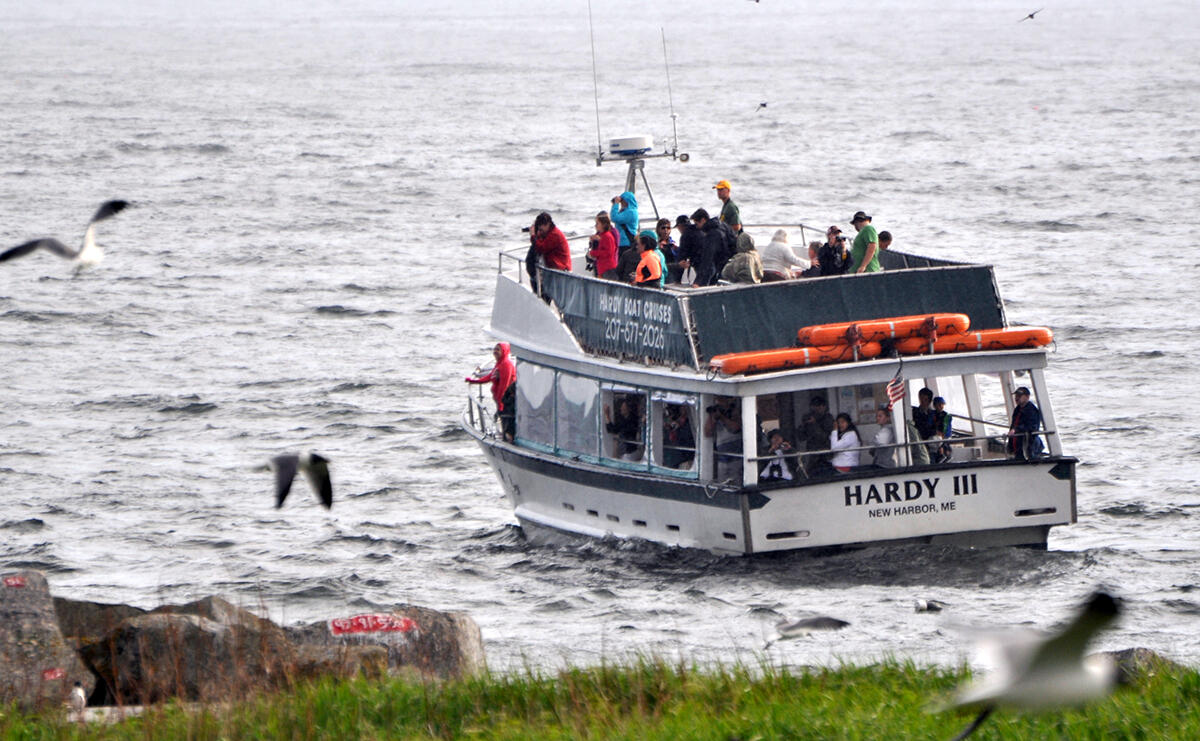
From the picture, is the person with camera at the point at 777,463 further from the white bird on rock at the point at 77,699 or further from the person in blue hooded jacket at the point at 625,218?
the white bird on rock at the point at 77,699

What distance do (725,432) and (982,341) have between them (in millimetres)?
3167

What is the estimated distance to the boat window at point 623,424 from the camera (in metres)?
21.8

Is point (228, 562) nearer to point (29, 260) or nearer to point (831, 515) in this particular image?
point (831, 515)

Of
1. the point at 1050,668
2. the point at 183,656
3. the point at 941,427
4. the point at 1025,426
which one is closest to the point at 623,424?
the point at 941,427

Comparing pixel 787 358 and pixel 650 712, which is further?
pixel 787 358

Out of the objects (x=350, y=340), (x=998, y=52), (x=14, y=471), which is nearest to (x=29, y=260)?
(x=350, y=340)

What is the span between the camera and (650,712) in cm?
1191

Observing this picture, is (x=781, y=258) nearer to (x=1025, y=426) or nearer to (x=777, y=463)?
(x=777, y=463)

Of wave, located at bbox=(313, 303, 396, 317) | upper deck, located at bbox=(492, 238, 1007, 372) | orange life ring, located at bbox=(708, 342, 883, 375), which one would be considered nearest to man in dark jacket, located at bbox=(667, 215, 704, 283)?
upper deck, located at bbox=(492, 238, 1007, 372)

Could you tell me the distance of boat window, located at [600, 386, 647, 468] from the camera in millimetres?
21750

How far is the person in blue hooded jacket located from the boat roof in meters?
1.90

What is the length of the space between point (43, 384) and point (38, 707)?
2568 cm

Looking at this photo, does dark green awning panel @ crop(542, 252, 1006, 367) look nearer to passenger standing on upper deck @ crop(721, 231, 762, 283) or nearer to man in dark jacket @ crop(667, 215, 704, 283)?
passenger standing on upper deck @ crop(721, 231, 762, 283)

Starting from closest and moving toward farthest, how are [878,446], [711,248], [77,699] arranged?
[77,699] < [878,446] < [711,248]
